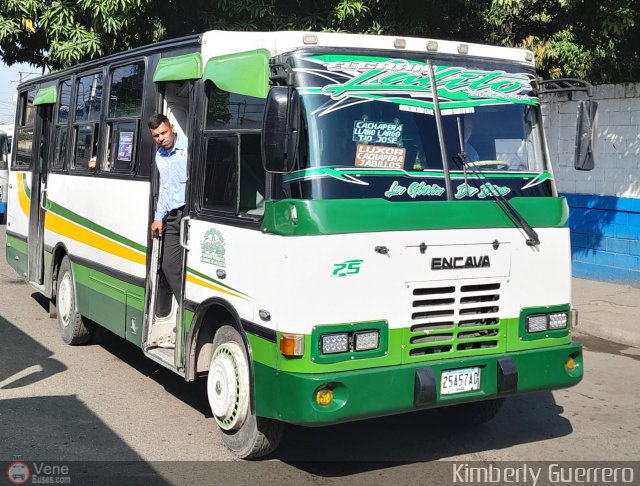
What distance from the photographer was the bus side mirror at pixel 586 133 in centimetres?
600

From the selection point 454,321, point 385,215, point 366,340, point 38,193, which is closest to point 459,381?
point 454,321

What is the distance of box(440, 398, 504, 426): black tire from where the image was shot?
6.43 meters

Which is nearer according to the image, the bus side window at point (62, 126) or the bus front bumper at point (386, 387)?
the bus front bumper at point (386, 387)

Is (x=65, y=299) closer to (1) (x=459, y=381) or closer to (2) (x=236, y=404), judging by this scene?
(2) (x=236, y=404)

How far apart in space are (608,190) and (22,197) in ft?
26.8

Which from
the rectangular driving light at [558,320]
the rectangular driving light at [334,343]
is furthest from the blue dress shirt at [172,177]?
the rectangular driving light at [558,320]

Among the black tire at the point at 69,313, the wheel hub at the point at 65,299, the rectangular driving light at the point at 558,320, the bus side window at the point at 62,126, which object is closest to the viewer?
the rectangular driving light at the point at 558,320

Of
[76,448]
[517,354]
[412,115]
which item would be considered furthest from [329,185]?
[76,448]

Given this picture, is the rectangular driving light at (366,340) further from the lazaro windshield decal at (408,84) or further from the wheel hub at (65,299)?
the wheel hub at (65,299)

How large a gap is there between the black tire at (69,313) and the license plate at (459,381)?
4736 millimetres

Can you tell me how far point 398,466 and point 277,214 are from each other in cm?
183

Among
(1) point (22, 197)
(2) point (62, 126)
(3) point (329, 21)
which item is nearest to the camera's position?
(2) point (62, 126)

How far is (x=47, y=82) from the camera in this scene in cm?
1038

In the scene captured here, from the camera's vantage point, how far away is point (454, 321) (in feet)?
17.9
